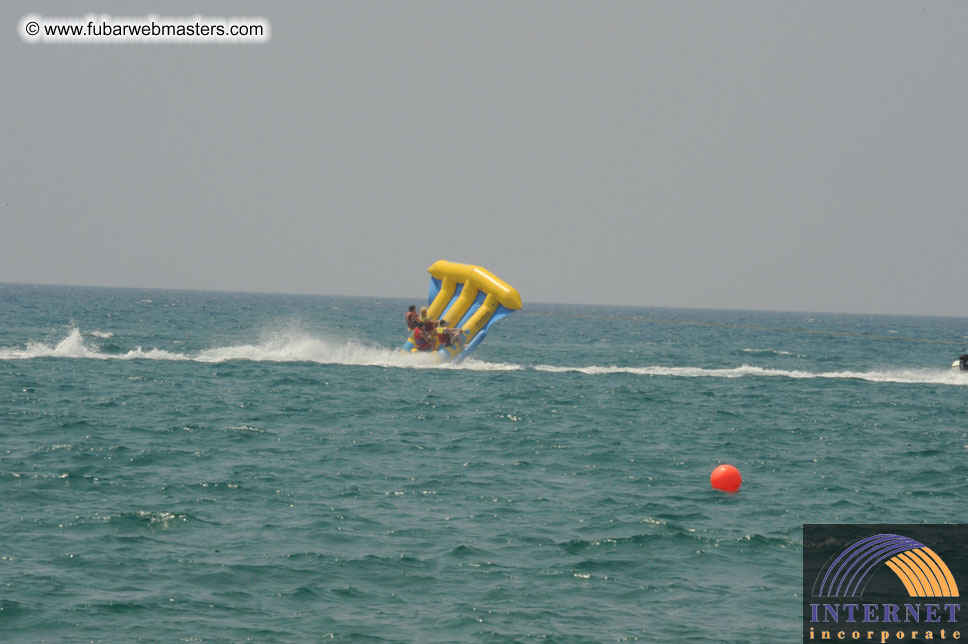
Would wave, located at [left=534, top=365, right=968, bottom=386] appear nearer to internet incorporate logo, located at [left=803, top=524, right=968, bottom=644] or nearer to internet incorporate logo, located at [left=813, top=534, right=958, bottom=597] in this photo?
internet incorporate logo, located at [left=803, top=524, right=968, bottom=644]

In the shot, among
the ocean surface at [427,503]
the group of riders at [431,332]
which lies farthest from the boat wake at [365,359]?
the ocean surface at [427,503]

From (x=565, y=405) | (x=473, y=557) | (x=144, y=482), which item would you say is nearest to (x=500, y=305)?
(x=565, y=405)

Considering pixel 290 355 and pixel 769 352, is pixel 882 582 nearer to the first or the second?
pixel 290 355

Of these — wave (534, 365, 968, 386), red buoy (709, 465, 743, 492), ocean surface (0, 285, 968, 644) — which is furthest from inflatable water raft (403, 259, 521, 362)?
red buoy (709, 465, 743, 492)

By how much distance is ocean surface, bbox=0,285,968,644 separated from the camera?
785cm

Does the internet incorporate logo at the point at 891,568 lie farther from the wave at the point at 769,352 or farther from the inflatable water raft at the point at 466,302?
the wave at the point at 769,352

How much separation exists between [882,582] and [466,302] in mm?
17084

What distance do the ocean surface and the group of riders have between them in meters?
2.03

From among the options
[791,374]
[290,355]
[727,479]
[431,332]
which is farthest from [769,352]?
[727,479]

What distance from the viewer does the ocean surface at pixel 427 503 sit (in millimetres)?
7852

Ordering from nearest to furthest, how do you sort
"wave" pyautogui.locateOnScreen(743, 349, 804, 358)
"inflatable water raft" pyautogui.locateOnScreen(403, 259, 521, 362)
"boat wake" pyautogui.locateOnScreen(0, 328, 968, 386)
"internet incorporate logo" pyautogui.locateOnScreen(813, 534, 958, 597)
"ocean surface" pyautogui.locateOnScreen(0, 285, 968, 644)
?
"ocean surface" pyautogui.locateOnScreen(0, 285, 968, 644) < "internet incorporate logo" pyautogui.locateOnScreen(813, 534, 958, 597) < "inflatable water raft" pyautogui.locateOnScreen(403, 259, 521, 362) < "boat wake" pyautogui.locateOnScreen(0, 328, 968, 386) < "wave" pyautogui.locateOnScreen(743, 349, 804, 358)

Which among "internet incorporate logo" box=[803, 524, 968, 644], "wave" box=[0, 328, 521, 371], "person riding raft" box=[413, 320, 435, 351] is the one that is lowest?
"internet incorporate logo" box=[803, 524, 968, 644]

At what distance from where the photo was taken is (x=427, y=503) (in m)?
11.1

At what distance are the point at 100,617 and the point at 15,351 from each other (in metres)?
24.6
